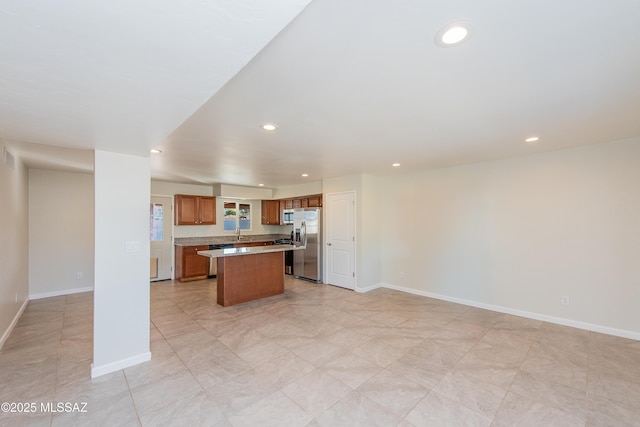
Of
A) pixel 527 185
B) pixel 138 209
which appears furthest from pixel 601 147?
pixel 138 209

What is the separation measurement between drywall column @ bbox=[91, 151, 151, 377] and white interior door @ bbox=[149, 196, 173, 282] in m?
4.10

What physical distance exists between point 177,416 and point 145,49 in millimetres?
2352

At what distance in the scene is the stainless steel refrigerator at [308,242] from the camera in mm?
6219

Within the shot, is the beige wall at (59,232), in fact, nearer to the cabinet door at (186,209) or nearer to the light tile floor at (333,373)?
the light tile floor at (333,373)

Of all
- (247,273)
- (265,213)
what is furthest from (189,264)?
(265,213)

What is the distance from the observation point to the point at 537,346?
308 centimetres

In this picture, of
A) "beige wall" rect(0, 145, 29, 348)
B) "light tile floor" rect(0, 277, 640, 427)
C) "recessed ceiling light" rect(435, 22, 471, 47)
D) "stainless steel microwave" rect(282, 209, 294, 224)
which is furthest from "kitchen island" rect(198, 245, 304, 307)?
"recessed ceiling light" rect(435, 22, 471, 47)

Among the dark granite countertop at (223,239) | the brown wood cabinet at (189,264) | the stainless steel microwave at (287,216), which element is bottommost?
the brown wood cabinet at (189,264)

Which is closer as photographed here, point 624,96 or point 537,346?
point 624,96

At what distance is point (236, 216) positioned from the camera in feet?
25.6

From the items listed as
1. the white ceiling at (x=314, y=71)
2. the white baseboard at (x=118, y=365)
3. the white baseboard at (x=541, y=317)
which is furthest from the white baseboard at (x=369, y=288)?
the white baseboard at (x=118, y=365)

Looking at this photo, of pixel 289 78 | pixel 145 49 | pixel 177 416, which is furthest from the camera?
pixel 177 416

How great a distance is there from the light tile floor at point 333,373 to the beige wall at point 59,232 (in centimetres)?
123

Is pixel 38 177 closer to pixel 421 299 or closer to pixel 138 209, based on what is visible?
pixel 138 209
